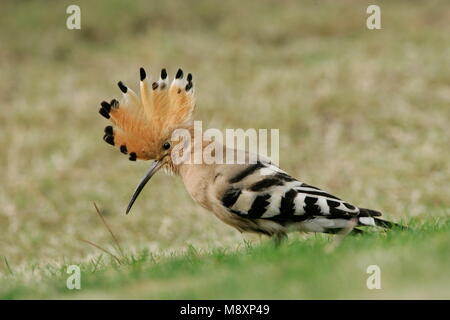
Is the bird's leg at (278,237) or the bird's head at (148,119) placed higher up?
the bird's head at (148,119)

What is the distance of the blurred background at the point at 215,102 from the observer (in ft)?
36.9

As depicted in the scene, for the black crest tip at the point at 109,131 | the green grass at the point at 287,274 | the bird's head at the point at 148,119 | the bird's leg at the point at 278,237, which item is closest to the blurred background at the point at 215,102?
the bird's leg at the point at 278,237

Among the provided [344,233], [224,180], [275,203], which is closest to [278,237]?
[275,203]

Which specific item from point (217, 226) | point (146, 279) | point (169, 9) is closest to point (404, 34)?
point (169, 9)

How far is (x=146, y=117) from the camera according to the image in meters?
5.35

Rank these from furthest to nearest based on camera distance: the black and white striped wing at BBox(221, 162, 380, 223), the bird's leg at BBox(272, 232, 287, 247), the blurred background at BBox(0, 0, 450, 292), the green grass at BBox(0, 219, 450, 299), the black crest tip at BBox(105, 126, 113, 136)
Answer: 1. the blurred background at BBox(0, 0, 450, 292)
2. the black crest tip at BBox(105, 126, 113, 136)
3. the bird's leg at BBox(272, 232, 287, 247)
4. the black and white striped wing at BBox(221, 162, 380, 223)
5. the green grass at BBox(0, 219, 450, 299)

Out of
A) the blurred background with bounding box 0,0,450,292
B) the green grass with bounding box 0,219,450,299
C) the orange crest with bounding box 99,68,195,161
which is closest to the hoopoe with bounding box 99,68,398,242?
the orange crest with bounding box 99,68,195,161

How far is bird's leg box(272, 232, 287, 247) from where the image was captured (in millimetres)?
5164

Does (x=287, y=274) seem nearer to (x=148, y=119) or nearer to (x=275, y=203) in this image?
(x=275, y=203)

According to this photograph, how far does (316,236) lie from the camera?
5.67m

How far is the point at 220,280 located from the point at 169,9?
67.3 feet

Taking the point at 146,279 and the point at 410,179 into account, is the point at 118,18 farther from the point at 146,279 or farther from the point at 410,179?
the point at 146,279

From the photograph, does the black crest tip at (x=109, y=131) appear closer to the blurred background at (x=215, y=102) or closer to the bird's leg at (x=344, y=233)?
the bird's leg at (x=344, y=233)

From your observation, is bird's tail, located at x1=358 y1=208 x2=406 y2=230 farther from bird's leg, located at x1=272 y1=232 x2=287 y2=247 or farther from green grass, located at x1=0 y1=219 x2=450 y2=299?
bird's leg, located at x1=272 y1=232 x2=287 y2=247
